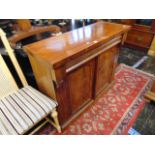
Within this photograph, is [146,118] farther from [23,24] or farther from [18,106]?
[23,24]

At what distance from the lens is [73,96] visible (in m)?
1.22

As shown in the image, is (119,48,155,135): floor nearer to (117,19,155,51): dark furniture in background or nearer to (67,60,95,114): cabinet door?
(117,19,155,51): dark furniture in background

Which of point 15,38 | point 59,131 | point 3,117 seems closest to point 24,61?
point 15,38

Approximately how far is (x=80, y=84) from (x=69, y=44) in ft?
1.35

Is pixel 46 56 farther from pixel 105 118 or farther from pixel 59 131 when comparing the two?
pixel 105 118

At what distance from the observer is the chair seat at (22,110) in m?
0.92

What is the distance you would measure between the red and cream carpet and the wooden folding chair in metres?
0.38

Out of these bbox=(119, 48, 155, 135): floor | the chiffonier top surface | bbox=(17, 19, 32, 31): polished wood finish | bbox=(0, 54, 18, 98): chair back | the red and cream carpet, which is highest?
bbox=(17, 19, 32, 31): polished wood finish

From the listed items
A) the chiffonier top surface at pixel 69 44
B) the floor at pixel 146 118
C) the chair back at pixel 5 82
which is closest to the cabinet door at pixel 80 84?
the chiffonier top surface at pixel 69 44

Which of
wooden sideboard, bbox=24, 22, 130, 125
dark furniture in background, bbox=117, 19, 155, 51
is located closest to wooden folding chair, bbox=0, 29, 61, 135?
wooden sideboard, bbox=24, 22, 130, 125

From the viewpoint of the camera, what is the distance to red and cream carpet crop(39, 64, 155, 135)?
54.9 inches

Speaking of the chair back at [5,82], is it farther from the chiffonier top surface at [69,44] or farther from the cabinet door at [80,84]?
the cabinet door at [80,84]

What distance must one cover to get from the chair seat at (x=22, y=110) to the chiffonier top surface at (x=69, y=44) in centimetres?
42
